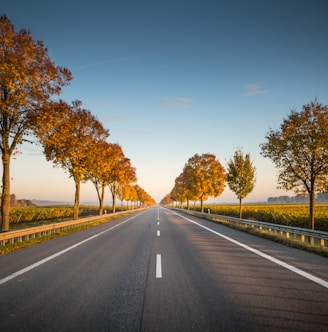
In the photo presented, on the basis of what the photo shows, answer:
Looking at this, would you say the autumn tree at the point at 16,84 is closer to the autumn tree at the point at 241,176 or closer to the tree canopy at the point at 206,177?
the autumn tree at the point at 241,176

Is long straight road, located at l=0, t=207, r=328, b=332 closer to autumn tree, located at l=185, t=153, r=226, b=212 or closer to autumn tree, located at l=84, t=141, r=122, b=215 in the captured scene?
autumn tree, located at l=84, t=141, r=122, b=215

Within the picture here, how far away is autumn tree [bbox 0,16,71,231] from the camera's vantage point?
1187 cm

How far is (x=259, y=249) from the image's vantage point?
913 cm

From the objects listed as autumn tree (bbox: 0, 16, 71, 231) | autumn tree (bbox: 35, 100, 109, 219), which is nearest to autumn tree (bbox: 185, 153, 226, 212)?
autumn tree (bbox: 35, 100, 109, 219)

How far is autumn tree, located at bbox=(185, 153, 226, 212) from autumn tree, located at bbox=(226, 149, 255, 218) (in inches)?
522

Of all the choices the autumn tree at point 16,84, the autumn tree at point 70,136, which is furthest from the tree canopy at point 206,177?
the autumn tree at point 16,84

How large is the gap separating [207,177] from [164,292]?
35.6m

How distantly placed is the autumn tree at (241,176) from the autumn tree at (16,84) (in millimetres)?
18951

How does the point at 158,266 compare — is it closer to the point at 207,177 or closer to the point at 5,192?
the point at 5,192

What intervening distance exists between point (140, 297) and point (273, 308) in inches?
88.3

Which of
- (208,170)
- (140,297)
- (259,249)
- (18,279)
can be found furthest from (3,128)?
(208,170)

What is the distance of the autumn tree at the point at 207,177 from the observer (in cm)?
3912

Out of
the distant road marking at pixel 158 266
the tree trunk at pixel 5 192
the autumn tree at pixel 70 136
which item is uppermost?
the autumn tree at pixel 70 136

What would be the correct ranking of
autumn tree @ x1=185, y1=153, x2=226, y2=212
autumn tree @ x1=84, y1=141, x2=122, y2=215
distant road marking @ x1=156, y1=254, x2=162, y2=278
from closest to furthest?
1. distant road marking @ x1=156, y1=254, x2=162, y2=278
2. autumn tree @ x1=84, y1=141, x2=122, y2=215
3. autumn tree @ x1=185, y1=153, x2=226, y2=212
